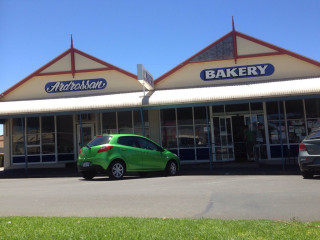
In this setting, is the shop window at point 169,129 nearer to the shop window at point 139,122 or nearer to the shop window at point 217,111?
the shop window at point 139,122

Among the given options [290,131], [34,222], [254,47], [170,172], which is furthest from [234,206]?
[254,47]

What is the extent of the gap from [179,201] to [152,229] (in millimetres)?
2717

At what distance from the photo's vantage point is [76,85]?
19234 millimetres

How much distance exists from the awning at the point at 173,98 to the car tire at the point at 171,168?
313 centimetres

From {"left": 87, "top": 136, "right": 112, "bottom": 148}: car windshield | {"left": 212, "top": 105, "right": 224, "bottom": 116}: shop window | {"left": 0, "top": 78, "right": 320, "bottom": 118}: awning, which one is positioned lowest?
{"left": 87, "top": 136, "right": 112, "bottom": 148}: car windshield

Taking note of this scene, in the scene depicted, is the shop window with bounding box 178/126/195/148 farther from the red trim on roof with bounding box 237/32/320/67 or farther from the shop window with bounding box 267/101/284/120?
the red trim on roof with bounding box 237/32/320/67

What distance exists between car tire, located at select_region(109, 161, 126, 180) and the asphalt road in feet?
6.15

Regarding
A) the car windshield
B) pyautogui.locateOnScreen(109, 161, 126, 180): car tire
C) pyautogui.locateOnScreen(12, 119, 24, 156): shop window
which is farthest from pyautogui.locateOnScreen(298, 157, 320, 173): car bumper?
pyautogui.locateOnScreen(12, 119, 24, 156): shop window

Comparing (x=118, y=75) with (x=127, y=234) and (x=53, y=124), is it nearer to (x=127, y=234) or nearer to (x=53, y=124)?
(x=53, y=124)

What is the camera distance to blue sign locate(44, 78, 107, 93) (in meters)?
19.1

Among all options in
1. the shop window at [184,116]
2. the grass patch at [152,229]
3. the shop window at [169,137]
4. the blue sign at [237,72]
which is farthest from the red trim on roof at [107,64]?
the grass patch at [152,229]

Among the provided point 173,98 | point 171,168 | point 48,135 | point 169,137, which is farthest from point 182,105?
point 48,135

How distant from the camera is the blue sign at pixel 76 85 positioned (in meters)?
19.1

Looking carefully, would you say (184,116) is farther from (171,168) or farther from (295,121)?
(295,121)
